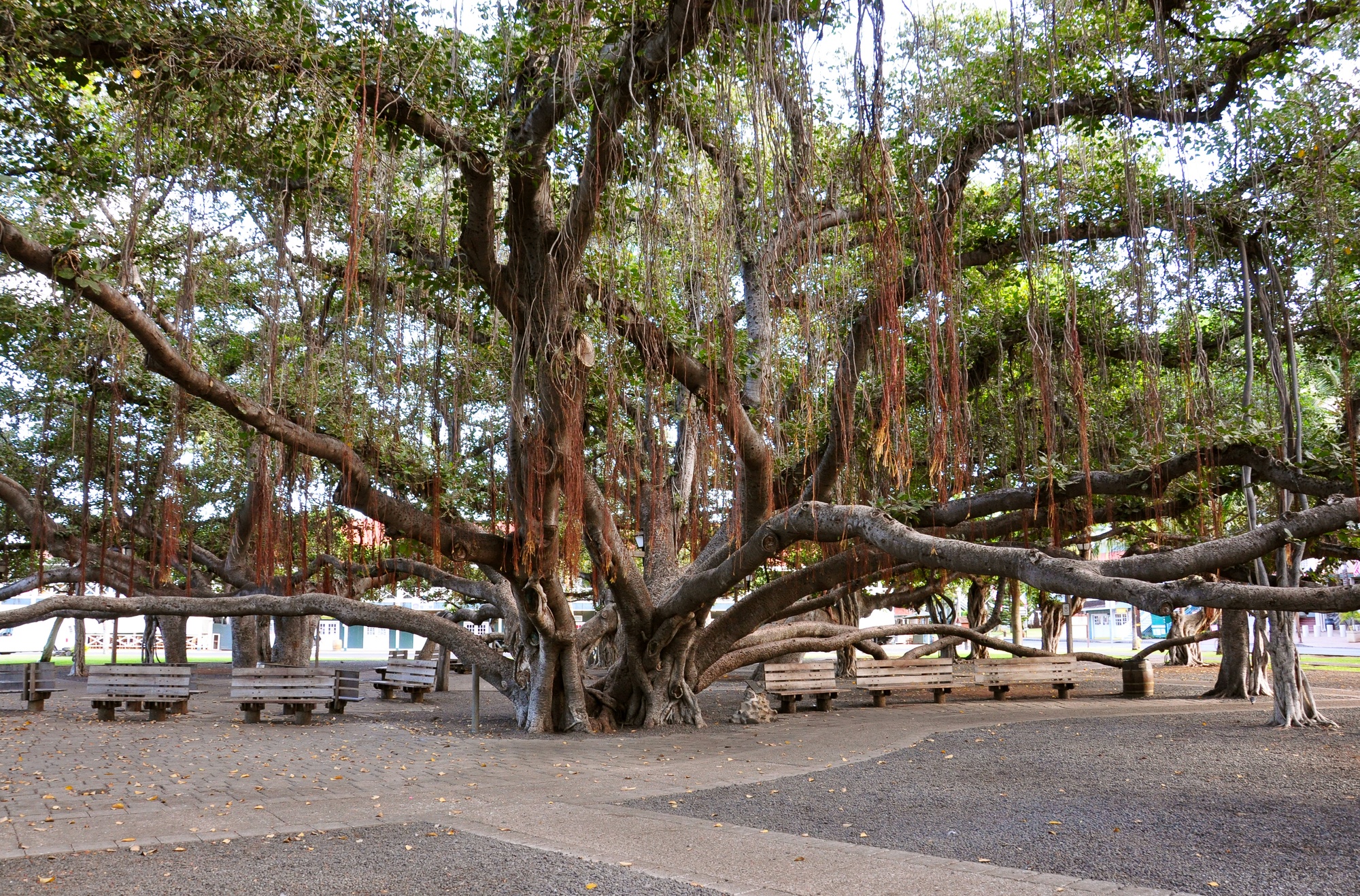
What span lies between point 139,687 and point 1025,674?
1061 centimetres

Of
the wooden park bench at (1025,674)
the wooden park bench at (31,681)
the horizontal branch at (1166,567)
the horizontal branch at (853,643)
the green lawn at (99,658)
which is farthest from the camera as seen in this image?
the green lawn at (99,658)

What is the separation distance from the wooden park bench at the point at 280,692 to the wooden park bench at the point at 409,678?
2.63 meters

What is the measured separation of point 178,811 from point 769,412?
168 inches

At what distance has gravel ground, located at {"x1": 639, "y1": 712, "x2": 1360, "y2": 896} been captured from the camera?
12.6 ft

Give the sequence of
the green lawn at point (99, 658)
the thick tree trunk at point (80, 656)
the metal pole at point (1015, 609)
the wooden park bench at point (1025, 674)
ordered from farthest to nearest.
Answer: the green lawn at point (99, 658) < the thick tree trunk at point (80, 656) < the metal pole at point (1015, 609) < the wooden park bench at point (1025, 674)

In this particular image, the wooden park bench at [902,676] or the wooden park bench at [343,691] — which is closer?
the wooden park bench at [343,691]

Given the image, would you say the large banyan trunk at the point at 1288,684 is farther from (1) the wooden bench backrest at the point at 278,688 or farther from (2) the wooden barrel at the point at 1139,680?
(1) the wooden bench backrest at the point at 278,688

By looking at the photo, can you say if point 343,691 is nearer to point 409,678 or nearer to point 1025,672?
point 409,678

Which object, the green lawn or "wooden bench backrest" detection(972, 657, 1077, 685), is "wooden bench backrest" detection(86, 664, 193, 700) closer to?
Answer: "wooden bench backrest" detection(972, 657, 1077, 685)

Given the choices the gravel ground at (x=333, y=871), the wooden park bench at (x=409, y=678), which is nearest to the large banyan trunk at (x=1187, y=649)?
the wooden park bench at (x=409, y=678)

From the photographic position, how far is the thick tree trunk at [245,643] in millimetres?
15405

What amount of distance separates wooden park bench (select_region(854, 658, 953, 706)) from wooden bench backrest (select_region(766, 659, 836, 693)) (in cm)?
58

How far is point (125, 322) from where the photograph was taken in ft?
18.8

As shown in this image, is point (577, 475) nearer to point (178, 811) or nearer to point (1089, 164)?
point (178, 811)
